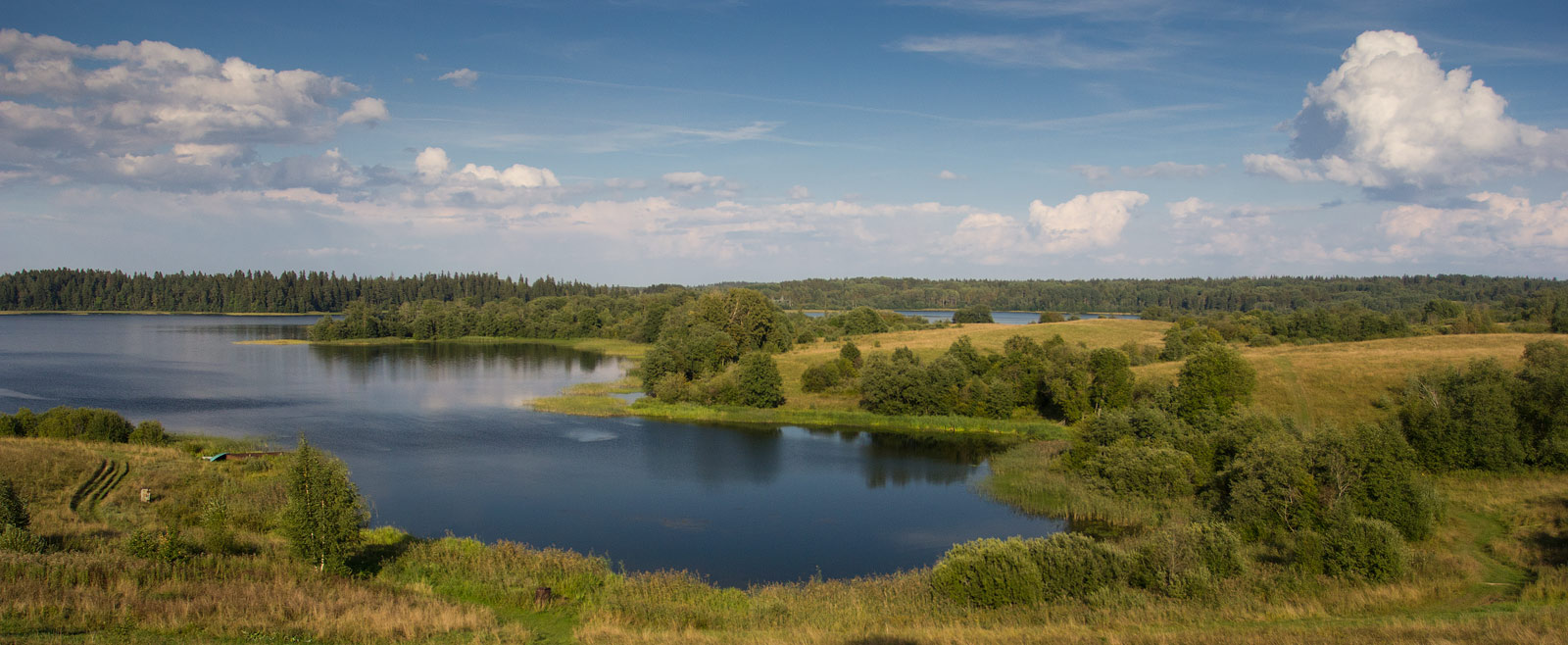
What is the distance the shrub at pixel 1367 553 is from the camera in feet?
61.8

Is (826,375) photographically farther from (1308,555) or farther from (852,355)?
(1308,555)

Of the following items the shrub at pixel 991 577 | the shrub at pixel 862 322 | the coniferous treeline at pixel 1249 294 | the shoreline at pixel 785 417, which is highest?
the coniferous treeline at pixel 1249 294

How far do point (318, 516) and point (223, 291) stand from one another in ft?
579

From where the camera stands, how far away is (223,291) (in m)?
162

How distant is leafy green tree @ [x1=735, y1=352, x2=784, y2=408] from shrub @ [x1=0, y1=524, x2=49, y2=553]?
35951 mm

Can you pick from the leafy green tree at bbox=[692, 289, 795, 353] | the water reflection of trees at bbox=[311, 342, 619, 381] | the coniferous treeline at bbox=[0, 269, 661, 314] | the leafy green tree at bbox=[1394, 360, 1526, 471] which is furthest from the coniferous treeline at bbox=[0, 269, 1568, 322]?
the leafy green tree at bbox=[1394, 360, 1526, 471]

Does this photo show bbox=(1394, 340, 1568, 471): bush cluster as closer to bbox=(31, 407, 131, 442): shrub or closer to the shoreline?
the shoreline

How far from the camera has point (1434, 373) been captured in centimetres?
3878

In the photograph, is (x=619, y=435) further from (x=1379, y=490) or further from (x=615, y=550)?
(x=1379, y=490)

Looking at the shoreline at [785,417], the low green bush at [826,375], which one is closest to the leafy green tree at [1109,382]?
the shoreline at [785,417]

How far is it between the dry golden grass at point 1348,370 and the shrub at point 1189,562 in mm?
21194

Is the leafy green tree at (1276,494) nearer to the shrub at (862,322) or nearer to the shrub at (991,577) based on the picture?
the shrub at (991,577)

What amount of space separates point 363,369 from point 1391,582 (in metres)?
73.9

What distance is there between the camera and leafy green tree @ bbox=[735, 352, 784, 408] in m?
50.8
